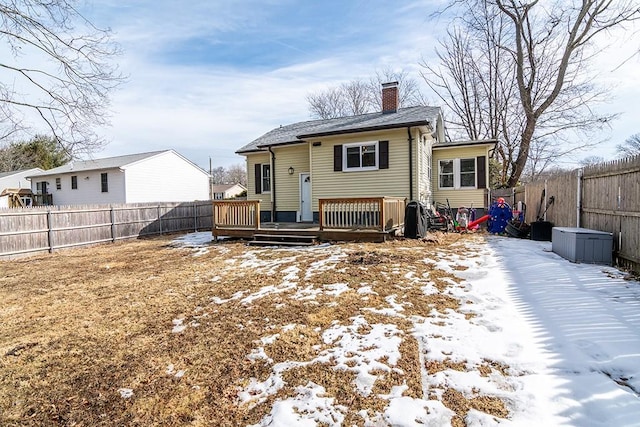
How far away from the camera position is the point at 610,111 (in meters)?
18.3

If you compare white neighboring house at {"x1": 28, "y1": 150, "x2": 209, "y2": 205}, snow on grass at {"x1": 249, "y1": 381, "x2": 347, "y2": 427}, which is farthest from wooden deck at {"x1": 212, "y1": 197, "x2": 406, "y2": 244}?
white neighboring house at {"x1": 28, "y1": 150, "x2": 209, "y2": 205}

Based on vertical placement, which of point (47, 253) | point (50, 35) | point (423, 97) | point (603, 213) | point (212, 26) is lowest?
point (47, 253)

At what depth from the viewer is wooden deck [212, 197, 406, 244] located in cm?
970

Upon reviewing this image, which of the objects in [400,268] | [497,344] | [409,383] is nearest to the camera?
[409,383]

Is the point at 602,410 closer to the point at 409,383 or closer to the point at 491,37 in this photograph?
A: the point at 409,383

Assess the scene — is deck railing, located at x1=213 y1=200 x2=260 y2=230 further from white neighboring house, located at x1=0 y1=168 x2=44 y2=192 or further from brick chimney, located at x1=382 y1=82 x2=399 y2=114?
white neighboring house, located at x1=0 y1=168 x2=44 y2=192

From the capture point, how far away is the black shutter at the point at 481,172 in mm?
13469

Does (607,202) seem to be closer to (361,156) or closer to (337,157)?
(361,156)

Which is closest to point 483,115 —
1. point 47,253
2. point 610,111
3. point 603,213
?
point 610,111

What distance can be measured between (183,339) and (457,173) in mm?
12955

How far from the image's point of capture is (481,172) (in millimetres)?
13531

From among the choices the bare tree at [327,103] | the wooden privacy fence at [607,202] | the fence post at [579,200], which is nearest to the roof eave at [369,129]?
the wooden privacy fence at [607,202]

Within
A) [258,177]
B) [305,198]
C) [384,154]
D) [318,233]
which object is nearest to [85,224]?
[258,177]

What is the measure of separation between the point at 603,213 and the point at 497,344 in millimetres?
5197
